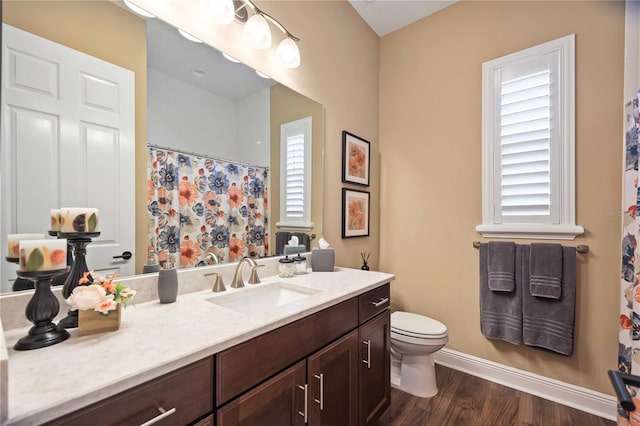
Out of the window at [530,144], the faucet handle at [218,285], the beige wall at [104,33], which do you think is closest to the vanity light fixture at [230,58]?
the beige wall at [104,33]

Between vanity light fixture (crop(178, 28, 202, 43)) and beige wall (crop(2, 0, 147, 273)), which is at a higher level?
vanity light fixture (crop(178, 28, 202, 43))

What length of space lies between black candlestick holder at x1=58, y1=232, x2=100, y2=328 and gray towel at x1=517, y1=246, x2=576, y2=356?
2.40 m

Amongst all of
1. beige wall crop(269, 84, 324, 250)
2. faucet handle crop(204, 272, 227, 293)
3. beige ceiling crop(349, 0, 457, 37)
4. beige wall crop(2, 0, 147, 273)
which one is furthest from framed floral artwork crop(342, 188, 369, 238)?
beige ceiling crop(349, 0, 457, 37)

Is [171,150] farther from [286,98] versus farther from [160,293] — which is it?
[286,98]

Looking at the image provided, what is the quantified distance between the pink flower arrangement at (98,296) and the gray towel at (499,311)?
2.19 m

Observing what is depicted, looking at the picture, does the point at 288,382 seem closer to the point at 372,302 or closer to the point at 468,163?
the point at 372,302

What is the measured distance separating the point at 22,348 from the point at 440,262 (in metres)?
2.41

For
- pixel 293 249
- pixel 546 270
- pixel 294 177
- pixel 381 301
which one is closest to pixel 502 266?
pixel 546 270

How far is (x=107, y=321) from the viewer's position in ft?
2.65

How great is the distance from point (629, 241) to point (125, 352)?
230cm

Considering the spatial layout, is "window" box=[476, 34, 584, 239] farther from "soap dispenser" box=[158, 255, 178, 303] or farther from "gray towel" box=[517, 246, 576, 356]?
"soap dispenser" box=[158, 255, 178, 303]

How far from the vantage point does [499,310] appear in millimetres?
2027

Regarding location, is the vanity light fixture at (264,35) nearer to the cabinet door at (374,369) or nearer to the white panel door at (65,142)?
the white panel door at (65,142)

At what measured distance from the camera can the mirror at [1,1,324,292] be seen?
0.96 meters
